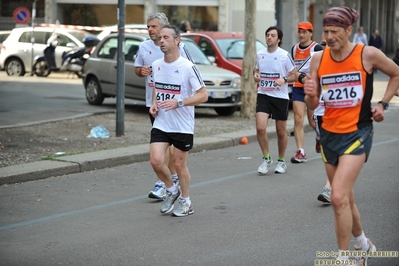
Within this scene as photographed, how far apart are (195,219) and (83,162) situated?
12.0 ft

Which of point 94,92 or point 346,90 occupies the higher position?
point 346,90

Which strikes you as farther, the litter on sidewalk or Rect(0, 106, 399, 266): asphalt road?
the litter on sidewalk

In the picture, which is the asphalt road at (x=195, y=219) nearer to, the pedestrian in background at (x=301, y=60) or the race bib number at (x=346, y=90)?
the pedestrian in background at (x=301, y=60)

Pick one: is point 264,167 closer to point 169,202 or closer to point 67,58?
point 169,202

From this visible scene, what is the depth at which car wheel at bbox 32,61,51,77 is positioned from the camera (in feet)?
95.2

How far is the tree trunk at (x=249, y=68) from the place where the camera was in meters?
18.0

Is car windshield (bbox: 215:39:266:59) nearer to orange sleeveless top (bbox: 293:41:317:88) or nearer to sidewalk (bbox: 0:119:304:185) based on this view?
sidewalk (bbox: 0:119:304:185)

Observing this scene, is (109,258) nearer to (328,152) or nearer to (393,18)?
(328,152)

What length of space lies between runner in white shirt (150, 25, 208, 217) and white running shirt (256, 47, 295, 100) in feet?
Answer: 10.2

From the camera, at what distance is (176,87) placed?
27.3ft

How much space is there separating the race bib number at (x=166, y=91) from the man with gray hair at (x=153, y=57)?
68 cm

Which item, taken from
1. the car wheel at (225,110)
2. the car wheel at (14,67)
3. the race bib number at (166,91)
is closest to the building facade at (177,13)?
the car wheel at (14,67)

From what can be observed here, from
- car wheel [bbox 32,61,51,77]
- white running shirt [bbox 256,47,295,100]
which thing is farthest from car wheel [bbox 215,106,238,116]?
car wheel [bbox 32,61,51,77]

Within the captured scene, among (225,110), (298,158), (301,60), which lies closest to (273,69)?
(301,60)
